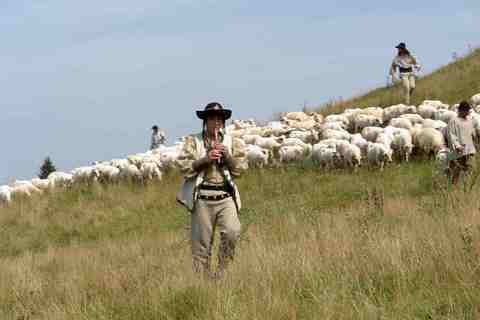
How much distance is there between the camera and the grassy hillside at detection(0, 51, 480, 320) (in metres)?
5.59

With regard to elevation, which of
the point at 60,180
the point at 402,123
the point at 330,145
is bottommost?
the point at 60,180

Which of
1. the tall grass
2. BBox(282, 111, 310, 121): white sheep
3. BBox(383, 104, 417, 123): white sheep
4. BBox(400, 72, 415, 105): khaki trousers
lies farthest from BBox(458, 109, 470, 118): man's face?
BBox(282, 111, 310, 121): white sheep

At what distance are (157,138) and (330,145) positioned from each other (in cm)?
1117

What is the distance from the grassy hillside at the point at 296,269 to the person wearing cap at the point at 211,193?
354mm

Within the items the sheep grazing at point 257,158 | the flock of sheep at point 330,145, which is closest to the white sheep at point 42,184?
the flock of sheep at point 330,145

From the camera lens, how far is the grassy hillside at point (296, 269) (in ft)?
18.3

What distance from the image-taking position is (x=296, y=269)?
6.59 metres

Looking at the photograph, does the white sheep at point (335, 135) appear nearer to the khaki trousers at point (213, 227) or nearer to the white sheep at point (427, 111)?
the white sheep at point (427, 111)

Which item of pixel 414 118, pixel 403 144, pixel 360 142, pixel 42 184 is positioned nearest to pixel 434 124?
pixel 414 118

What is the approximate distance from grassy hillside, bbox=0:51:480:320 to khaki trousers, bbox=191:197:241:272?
20 cm

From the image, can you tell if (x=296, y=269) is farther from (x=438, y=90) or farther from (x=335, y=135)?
(x=438, y=90)

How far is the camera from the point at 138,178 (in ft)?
69.7

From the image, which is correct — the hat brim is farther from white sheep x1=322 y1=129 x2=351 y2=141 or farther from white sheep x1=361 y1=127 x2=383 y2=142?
white sheep x1=322 y1=129 x2=351 y2=141

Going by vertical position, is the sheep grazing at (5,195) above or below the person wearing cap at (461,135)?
below
